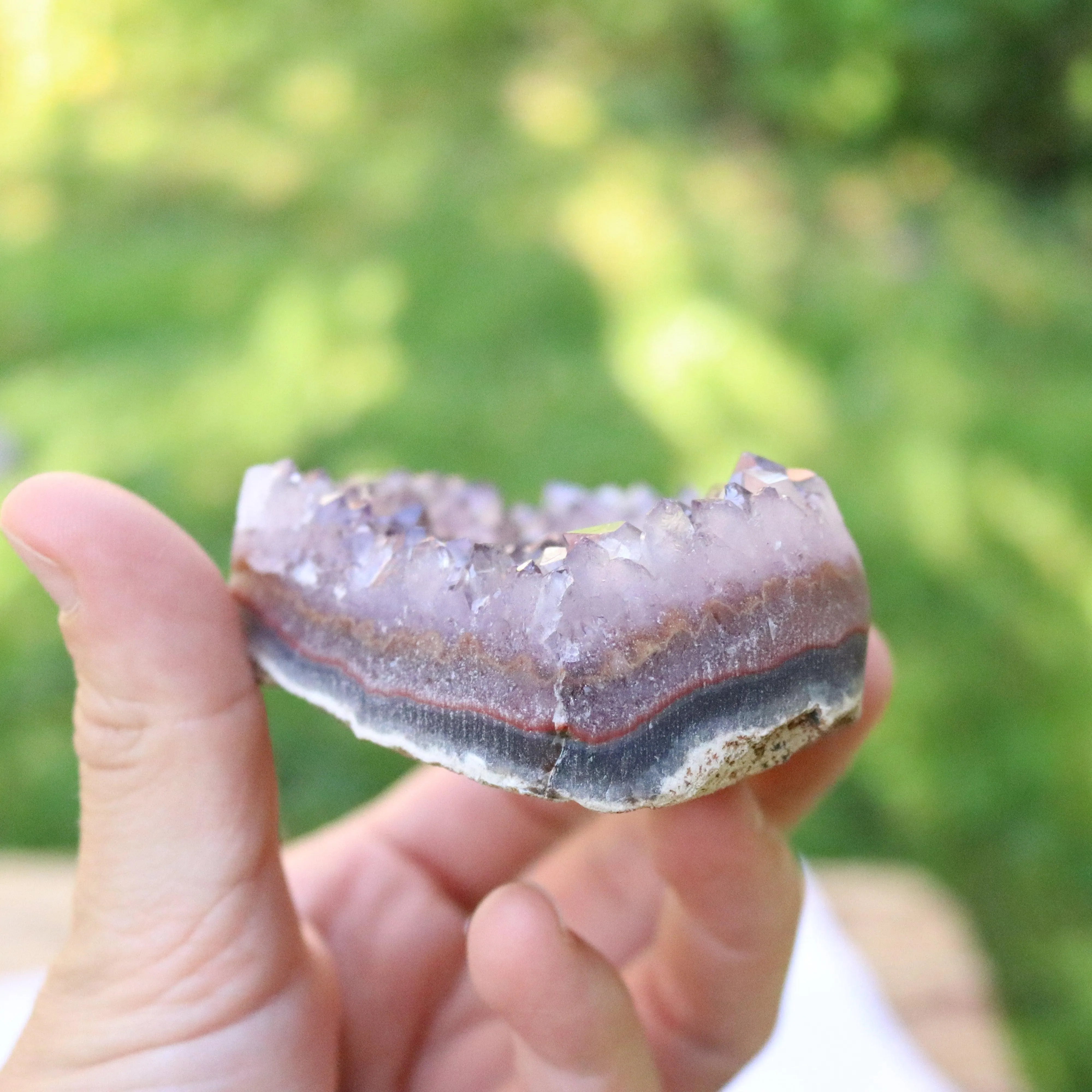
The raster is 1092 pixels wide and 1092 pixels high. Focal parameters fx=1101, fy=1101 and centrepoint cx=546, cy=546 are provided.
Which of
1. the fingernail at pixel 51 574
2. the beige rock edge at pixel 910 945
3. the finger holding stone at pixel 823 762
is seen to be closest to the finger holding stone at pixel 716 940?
the finger holding stone at pixel 823 762

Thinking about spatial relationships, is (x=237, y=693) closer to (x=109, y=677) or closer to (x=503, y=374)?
(x=109, y=677)

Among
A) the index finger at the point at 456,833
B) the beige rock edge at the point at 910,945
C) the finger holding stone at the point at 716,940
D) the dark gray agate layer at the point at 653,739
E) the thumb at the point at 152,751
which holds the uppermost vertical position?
the dark gray agate layer at the point at 653,739

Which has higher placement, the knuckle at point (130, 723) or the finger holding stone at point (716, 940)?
the knuckle at point (130, 723)

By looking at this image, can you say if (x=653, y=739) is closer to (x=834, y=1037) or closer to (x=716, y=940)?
(x=716, y=940)

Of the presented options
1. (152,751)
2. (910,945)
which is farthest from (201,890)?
(910,945)

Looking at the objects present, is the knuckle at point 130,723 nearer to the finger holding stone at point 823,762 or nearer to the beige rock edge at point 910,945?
the finger holding stone at point 823,762
